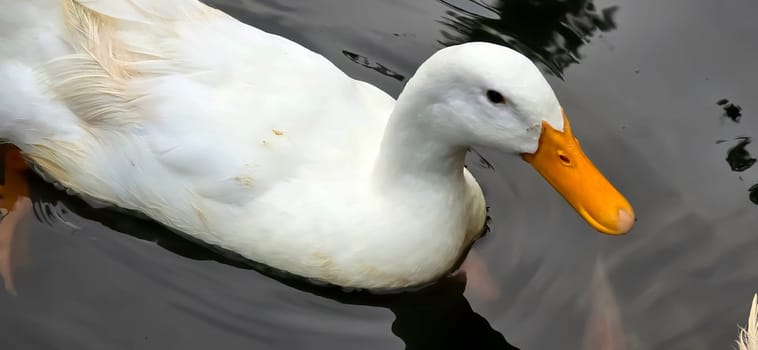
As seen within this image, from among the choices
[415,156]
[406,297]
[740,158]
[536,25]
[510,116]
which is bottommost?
[406,297]

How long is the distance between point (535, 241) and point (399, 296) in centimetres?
54

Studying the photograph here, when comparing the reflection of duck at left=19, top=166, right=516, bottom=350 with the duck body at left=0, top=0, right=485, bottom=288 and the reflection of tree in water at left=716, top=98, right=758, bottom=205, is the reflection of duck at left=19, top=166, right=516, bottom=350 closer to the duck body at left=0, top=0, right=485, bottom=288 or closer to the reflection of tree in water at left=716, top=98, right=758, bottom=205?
the duck body at left=0, top=0, right=485, bottom=288

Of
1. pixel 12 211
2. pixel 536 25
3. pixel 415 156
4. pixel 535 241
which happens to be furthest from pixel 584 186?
pixel 12 211

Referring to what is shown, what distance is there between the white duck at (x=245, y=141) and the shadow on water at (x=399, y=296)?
4.4 inches

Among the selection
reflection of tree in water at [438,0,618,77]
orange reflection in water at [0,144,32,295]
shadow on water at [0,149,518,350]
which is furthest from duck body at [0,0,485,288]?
reflection of tree in water at [438,0,618,77]

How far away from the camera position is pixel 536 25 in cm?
435

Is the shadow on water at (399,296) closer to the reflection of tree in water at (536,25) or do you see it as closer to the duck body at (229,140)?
the duck body at (229,140)

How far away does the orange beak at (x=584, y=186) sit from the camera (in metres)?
2.88

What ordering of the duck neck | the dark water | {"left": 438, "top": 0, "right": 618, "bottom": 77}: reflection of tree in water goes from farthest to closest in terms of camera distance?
{"left": 438, "top": 0, "right": 618, "bottom": 77}: reflection of tree in water < the dark water < the duck neck

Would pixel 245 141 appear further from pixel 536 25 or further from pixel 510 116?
pixel 536 25

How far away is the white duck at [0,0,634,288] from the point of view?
3.08 m

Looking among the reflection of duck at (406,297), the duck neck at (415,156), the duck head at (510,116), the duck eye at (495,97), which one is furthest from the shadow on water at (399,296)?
the duck eye at (495,97)

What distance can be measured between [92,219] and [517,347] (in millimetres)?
1450

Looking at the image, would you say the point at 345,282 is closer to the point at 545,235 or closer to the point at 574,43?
the point at 545,235
